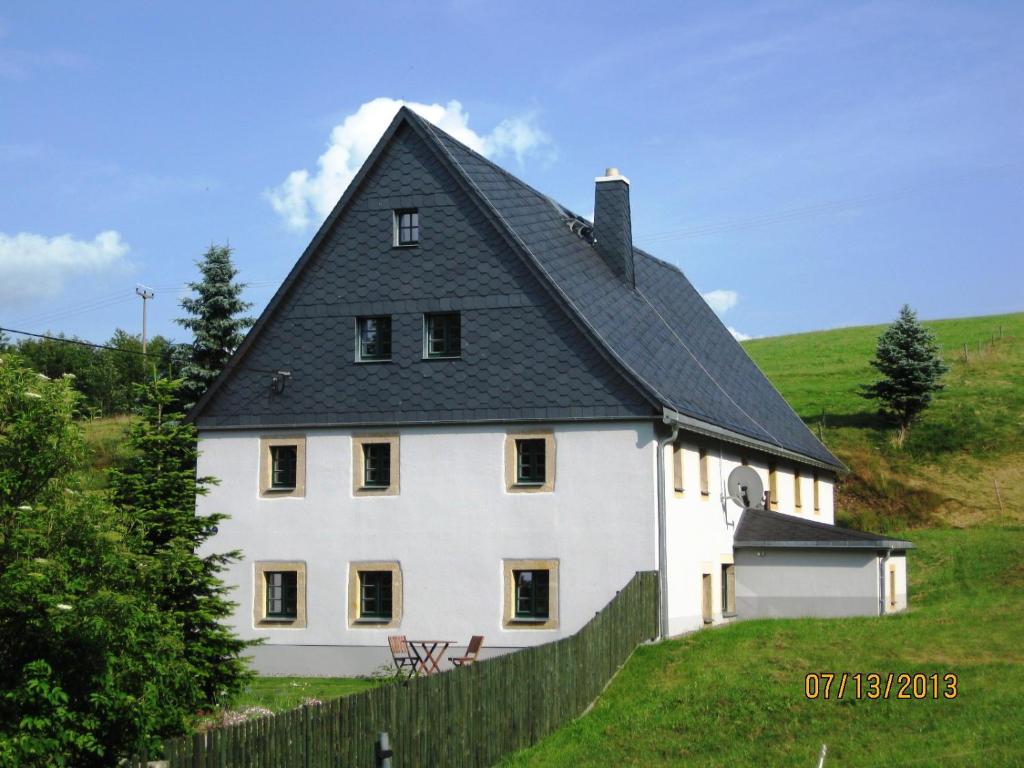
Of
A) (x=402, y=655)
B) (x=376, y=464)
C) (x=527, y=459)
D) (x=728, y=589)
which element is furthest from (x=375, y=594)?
(x=728, y=589)

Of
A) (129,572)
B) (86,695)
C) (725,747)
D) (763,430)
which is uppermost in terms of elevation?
(763,430)

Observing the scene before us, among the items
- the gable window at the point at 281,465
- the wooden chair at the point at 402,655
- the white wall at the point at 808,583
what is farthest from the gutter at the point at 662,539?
the gable window at the point at 281,465

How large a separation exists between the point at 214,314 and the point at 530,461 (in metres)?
17.0

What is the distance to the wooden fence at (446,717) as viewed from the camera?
1429 centimetres

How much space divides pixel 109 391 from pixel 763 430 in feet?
188

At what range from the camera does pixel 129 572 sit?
17.7 meters

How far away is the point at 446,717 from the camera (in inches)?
704

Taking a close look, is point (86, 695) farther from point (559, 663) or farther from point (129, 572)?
point (559, 663)

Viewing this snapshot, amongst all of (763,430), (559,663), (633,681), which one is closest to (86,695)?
(559,663)

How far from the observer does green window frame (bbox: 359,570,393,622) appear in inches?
1155

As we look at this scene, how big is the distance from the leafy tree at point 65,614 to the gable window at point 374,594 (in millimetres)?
11126

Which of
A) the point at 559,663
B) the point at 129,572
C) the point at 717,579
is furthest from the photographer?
the point at 717,579

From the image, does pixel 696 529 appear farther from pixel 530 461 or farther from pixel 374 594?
pixel 374 594
